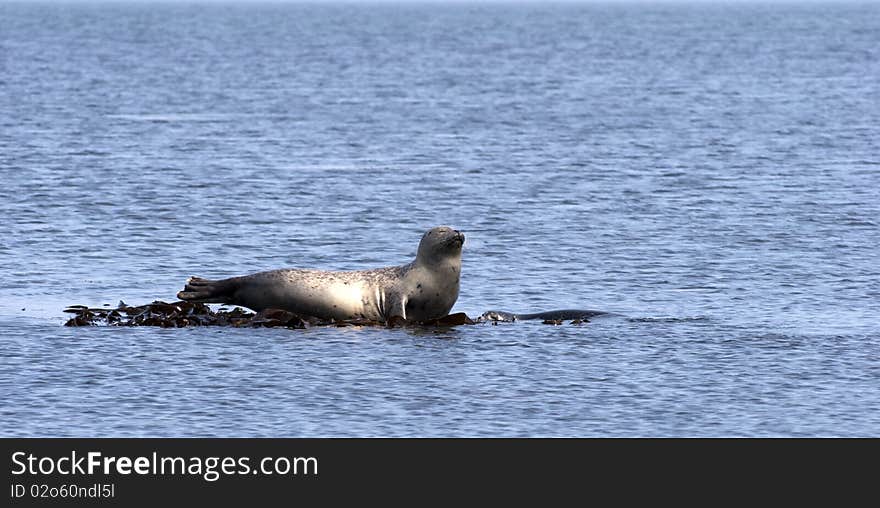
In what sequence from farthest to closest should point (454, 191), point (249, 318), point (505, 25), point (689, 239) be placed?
point (505, 25) < point (454, 191) < point (689, 239) < point (249, 318)

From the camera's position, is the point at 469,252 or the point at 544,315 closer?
the point at 544,315

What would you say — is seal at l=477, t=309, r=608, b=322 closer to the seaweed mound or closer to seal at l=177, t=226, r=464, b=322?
the seaweed mound

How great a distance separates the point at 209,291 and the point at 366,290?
186 centimetres

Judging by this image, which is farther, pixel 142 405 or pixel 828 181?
pixel 828 181

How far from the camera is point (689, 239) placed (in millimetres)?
29297

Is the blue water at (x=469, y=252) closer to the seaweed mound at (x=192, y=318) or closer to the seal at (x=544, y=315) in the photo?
the seaweed mound at (x=192, y=318)

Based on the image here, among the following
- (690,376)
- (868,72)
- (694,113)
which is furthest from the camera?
(868,72)
